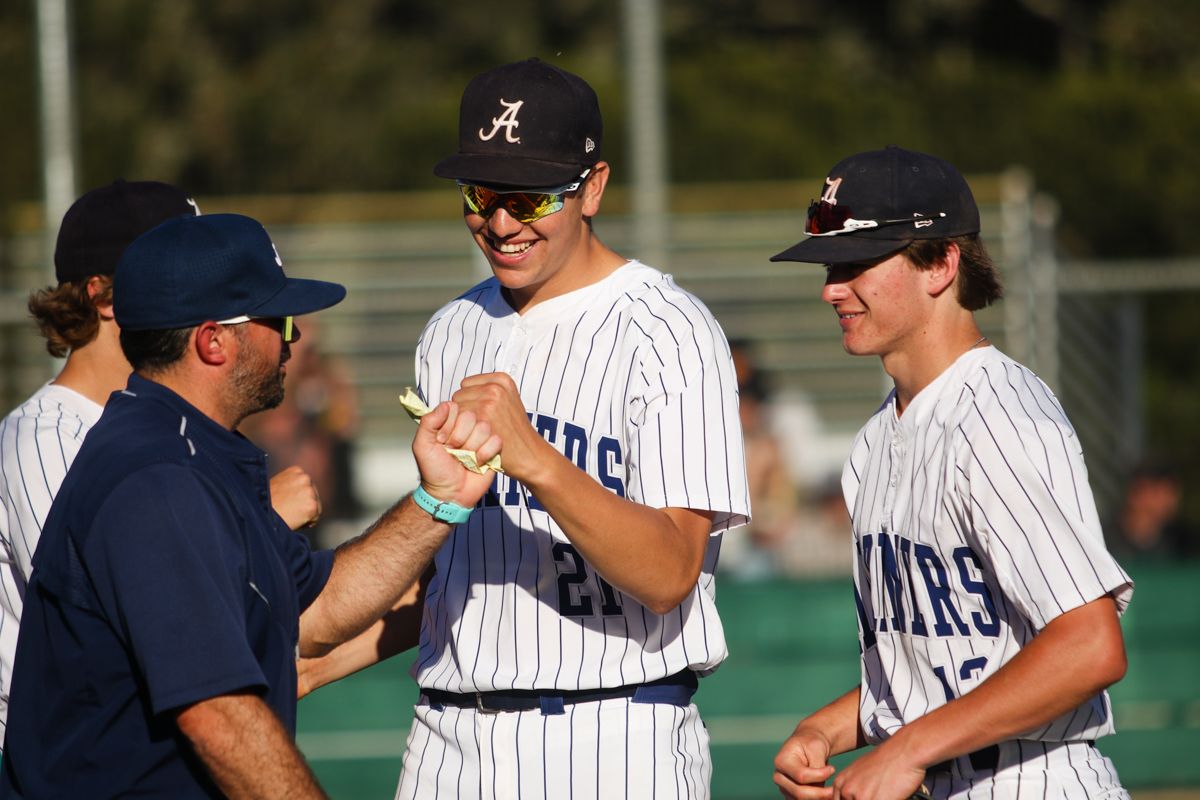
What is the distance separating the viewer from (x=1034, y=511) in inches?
95.9

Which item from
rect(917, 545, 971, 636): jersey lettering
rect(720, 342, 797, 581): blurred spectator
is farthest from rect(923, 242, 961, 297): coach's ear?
rect(720, 342, 797, 581): blurred spectator

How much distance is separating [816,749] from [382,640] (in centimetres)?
109

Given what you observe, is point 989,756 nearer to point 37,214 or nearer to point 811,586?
point 811,586

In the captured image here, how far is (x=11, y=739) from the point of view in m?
2.35

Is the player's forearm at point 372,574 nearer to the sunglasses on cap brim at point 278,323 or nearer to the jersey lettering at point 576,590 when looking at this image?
the jersey lettering at point 576,590

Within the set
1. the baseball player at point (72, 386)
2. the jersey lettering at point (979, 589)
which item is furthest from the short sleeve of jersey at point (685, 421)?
the baseball player at point (72, 386)

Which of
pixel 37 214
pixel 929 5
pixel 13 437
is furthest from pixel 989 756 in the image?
pixel 929 5

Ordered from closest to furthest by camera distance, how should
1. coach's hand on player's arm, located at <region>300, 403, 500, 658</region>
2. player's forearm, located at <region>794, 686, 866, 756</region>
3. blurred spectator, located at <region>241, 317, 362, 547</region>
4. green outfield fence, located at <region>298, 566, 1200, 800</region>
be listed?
coach's hand on player's arm, located at <region>300, 403, 500, 658</region>
player's forearm, located at <region>794, 686, 866, 756</region>
green outfield fence, located at <region>298, 566, 1200, 800</region>
blurred spectator, located at <region>241, 317, 362, 547</region>

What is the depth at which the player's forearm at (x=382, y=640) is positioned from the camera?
320 cm

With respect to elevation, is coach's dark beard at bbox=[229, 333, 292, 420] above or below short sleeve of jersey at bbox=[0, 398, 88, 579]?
above

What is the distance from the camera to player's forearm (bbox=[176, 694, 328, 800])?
220cm

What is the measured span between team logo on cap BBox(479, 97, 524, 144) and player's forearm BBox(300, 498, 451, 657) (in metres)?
0.79

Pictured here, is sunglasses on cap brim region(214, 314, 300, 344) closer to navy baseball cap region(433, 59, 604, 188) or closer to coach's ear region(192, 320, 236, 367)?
coach's ear region(192, 320, 236, 367)

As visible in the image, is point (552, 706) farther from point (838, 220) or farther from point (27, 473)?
point (27, 473)
